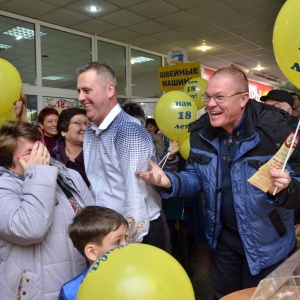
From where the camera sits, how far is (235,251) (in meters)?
1.82

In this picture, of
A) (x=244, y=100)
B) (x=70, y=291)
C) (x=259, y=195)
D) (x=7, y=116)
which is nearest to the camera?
(x=70, y=291)

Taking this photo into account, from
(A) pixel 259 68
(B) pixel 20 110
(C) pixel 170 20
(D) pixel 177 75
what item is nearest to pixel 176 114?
(B) pixel 20 110

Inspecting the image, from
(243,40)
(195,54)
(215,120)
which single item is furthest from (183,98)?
(195,54)

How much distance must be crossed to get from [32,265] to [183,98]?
238cm

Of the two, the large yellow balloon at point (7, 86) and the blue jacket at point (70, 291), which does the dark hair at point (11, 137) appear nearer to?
the blue jacket at point (70, 291)

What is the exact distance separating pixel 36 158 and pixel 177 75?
448 cm

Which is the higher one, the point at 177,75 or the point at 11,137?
the point at 177,75

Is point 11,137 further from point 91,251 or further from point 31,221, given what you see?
point 91,251

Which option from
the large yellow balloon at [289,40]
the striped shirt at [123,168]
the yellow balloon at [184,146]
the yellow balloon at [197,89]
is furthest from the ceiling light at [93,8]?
the large yellow balloon at [289,40]

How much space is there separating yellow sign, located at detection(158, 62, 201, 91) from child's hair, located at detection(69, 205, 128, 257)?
4345 millimetres

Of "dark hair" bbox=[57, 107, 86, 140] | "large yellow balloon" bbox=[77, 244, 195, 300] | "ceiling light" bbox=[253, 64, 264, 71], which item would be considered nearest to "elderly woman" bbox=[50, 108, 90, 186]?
"dark hair" bbox=[57, 107, 86, 140]

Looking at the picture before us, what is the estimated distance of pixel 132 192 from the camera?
1.65m

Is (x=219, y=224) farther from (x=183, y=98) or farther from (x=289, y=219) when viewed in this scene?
(x=183, y=98)

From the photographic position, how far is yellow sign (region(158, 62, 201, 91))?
17.8ft
